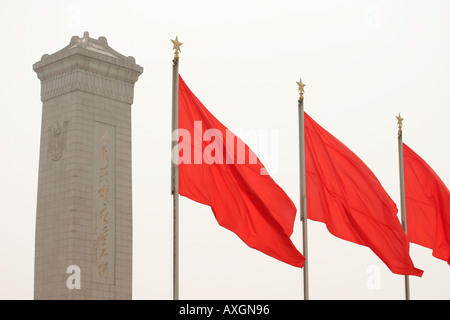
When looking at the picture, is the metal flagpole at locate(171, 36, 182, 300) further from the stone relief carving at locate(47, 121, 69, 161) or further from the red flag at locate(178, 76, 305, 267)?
the stone relief carving at locate(47, 121, 69, 161)

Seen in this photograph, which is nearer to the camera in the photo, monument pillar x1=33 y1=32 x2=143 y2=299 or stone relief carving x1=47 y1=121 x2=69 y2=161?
monument pillar x1=33 y1=32 x2=143 y2=299

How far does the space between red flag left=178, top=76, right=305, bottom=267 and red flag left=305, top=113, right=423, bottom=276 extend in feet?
7.26

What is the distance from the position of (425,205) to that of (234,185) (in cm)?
866

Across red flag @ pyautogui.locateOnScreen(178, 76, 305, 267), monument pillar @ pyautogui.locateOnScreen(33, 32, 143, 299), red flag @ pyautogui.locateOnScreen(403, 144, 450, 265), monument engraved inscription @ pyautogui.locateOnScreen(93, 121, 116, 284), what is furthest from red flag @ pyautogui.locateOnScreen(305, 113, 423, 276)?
monument engraved inscription @ pyautogui.locateOnScreen(93, 121, 116, 284)

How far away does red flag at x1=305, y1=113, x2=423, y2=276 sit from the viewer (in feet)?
85.6

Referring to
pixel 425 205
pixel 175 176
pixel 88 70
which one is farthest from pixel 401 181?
pixel 88 70

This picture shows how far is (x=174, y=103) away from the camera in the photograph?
22.6 metres

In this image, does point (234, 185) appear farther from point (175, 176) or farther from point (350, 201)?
point (350, 201)

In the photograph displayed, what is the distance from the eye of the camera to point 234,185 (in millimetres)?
23719
